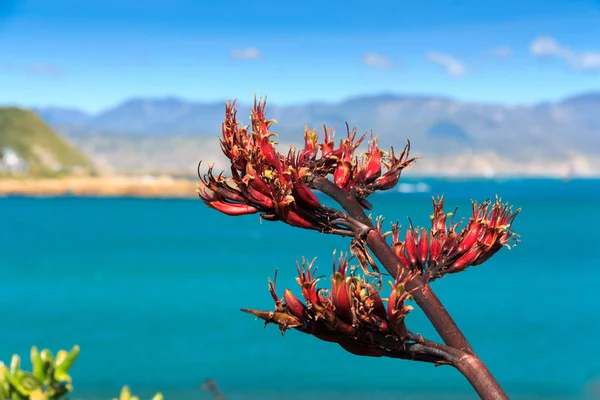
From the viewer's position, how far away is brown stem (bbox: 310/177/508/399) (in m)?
2.75

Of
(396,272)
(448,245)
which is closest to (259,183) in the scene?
(396,272)

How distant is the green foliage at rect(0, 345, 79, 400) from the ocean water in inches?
823

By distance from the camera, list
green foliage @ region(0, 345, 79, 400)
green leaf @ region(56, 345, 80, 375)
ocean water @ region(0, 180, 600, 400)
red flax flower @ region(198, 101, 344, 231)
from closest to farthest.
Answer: red flax flower @ region(198, 101, 344, 231), green foliage @ region(0, 345, 79, 400), green leaf @ region(56, 345, 80, 375), ocean water @ region(0, 180, 600, 400)

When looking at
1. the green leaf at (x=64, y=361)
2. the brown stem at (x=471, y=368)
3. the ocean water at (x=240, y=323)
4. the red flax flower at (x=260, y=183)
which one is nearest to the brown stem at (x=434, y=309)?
the brown stem at (x=471, y=368)

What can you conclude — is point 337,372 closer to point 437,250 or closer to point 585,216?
point 437,250

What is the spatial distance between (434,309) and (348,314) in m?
0.35

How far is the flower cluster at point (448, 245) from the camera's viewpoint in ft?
10.0

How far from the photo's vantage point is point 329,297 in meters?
2.73

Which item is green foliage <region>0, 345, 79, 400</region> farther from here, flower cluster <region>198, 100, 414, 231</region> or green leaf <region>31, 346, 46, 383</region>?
flower cluster <region>198, 100, 414, 231</region>

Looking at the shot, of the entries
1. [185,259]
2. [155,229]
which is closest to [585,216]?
[155,229]

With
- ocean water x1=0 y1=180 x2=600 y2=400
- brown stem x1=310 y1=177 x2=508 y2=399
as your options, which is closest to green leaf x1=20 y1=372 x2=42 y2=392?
brown stem x1=310 y1=177 x2=508 y2=399

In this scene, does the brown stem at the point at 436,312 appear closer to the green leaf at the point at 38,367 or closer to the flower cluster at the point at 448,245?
the flower cluster at the point at 448,245

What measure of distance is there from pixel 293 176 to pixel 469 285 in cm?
7669

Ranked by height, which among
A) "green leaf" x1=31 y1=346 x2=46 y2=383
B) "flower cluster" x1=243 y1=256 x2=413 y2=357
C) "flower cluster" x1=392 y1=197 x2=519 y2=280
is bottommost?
"green leaf" x1=31 y1=346 x2=46 y2=383
